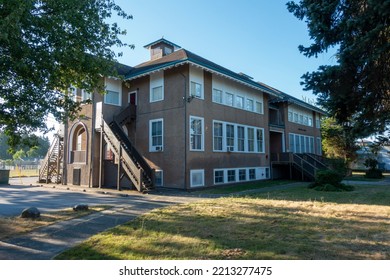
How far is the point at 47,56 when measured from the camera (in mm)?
8539

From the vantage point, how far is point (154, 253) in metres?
5.48

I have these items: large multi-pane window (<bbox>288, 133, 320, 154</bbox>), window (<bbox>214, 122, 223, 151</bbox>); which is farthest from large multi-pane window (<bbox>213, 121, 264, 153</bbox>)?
large multi-pane window (<bbox>288, 133, 320, 154</bbox>)

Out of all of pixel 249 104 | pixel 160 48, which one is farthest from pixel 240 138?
pixel 160 48

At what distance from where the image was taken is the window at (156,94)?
63.5 ft

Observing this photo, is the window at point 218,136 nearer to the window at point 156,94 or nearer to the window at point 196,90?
the window at point 196,90

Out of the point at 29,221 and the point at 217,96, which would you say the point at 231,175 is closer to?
the point at 217,96

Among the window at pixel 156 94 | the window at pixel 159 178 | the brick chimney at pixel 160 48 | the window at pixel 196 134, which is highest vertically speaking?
the brick chimney at pixel 160 48

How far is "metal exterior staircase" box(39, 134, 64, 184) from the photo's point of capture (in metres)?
23.6

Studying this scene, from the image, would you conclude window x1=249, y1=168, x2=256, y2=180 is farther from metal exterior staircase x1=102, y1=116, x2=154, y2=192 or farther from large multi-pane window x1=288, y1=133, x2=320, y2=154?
metal exterior staircase x1=102, y1=116, x2=154, y2=192

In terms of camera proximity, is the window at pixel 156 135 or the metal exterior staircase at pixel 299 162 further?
the metal exterior staircase at pixel 299 162

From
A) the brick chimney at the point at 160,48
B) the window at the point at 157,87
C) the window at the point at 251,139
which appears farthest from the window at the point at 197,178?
the brick chimney at the point at 160,48

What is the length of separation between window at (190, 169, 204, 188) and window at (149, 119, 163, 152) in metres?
2.71

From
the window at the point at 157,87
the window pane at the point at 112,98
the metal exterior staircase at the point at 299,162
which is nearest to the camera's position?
the window at the point at 157,87

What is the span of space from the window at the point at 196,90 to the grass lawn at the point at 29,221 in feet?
33.2
